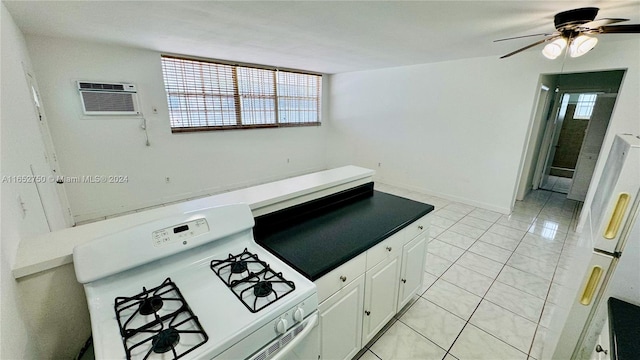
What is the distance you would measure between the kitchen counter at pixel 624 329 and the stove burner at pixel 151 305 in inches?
63.8

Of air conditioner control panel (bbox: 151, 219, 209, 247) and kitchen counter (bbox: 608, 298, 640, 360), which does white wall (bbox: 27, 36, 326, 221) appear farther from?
kitchen counter (bbox: 608, 298, 640, 360)

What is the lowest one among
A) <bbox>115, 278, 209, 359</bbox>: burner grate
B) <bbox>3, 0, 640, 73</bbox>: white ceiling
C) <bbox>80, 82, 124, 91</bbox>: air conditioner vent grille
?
<bbox>115, 278, 209, 359</bbox>: burner grate

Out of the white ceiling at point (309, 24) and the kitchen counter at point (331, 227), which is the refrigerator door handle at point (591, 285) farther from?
the white ceiling at point (309, 24)

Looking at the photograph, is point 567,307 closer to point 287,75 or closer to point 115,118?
point 115,118

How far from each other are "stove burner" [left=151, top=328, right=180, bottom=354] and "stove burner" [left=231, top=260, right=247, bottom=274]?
1.12ft

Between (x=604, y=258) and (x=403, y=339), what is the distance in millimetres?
1281

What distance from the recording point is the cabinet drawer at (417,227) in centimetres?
180

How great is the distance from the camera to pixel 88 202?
375 centimetres

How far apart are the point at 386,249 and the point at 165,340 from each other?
1216mm

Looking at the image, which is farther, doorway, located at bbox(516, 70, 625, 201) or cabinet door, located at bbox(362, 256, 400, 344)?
doorway, located at bbox(516, 70, 625, 201)

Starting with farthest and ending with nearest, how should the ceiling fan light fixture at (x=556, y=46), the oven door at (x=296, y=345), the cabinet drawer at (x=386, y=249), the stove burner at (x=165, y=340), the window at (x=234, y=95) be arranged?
the window at (x=234, y=95) → the ceiling fan light fixture at (x=556, y=46) → the cabinet drawer at (x=386, y=249) → the oven door at (x=296, y=345) → the stove burner at (x=165, y=340)

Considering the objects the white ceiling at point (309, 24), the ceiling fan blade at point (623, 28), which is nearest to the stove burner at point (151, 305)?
the white ceiling at point (309, 24)

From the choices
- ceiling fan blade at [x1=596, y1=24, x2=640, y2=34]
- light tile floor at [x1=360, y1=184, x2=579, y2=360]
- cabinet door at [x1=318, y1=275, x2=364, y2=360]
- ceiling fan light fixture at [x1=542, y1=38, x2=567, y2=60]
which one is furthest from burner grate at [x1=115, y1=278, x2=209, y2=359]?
ceiling fan light fixture at [x1=542, y1=38, x2=567, y2=60]

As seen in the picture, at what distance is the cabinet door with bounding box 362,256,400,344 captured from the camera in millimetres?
1586
